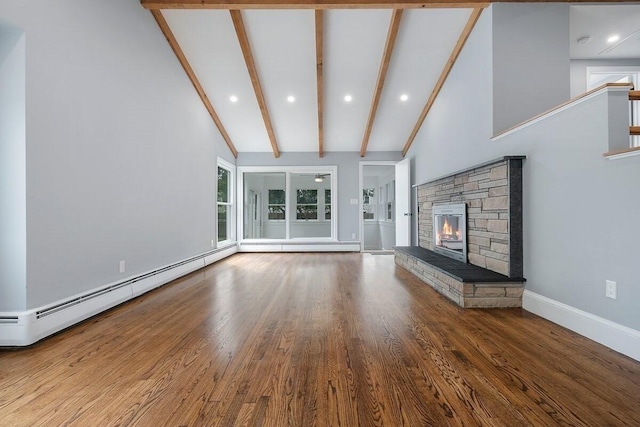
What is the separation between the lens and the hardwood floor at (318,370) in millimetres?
1326

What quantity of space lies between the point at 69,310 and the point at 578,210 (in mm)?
4010

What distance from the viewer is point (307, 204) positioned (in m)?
7.75

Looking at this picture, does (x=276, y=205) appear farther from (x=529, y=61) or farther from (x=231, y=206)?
(x=529, y=61)

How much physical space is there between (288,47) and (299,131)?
2.12 meters

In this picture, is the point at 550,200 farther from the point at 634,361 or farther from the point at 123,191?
the point at 123,191

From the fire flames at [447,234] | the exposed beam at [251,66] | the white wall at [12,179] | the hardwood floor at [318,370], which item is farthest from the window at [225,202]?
the fire flames at [447,234]

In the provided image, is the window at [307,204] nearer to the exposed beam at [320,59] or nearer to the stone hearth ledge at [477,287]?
the exposed beam at [320,59]

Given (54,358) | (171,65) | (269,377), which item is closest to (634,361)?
(269,377)

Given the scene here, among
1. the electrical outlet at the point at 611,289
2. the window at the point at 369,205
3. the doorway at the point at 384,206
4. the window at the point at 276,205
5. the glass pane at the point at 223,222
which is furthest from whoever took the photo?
the window at the point at 369,205

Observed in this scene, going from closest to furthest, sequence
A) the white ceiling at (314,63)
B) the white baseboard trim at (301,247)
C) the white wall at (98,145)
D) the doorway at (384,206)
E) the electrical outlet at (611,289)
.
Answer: the electrical outlet at (611,289) < the white wall at (98,145) < the white ceiling at (314,63) < the doorway at (384,206) < the white baseboard trim at (301,247)

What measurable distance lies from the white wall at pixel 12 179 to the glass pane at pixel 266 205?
5.30 meters

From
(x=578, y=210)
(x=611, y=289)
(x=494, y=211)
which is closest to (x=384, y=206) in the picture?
(x=494, y=211)

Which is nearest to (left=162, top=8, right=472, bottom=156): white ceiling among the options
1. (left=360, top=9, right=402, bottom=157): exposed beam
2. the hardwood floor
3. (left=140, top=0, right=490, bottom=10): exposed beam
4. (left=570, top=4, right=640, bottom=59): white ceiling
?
(left=360, top=9, right=402, bottom=157): exposed beam

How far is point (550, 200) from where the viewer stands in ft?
8.29
